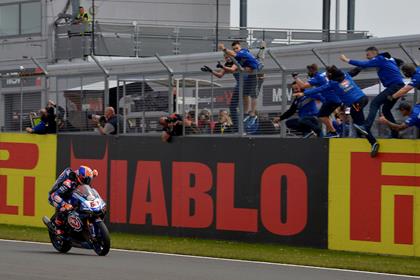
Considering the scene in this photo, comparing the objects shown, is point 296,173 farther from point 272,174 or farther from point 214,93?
point 214,93

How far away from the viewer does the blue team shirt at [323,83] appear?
18.6m

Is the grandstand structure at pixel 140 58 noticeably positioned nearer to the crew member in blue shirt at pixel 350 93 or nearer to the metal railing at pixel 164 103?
the metal railing at pixel 164 103

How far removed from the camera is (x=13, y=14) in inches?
1583

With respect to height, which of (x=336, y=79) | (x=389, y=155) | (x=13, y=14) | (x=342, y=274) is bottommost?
(x=342, y=274)

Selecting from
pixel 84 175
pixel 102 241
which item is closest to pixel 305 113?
pixel 84 175

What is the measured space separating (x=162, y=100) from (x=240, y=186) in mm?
2644

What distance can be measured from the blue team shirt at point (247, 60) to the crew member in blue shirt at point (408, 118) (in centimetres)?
308

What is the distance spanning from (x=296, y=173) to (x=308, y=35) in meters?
21.4

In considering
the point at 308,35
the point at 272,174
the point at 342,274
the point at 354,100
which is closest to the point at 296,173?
the point at 272,174

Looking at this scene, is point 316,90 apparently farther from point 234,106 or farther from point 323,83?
point 234,106

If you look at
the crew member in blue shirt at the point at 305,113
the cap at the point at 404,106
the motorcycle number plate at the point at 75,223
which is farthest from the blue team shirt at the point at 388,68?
the motorcycle number plate at the point at 75,223

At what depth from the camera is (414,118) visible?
1752 cm

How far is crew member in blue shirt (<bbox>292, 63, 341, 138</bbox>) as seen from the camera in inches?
732

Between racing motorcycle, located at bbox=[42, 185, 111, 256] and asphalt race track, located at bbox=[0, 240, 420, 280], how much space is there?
0.23 m
